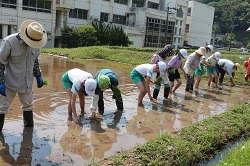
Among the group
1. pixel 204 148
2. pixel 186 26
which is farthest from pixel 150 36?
pixel 204 148

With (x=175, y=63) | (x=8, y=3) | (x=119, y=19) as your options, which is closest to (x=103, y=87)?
(x=175, y=63)

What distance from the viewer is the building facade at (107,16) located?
95.8 ft

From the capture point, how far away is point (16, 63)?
5121mm

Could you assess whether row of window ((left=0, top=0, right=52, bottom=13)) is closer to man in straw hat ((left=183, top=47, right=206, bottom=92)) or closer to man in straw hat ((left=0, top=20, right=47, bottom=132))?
man in straw hat ((left=183, top=47, right=206, bottom=92))

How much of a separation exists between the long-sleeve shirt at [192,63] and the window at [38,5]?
23497 mm

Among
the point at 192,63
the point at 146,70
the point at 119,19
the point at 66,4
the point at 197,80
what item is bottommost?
the point at 197,80

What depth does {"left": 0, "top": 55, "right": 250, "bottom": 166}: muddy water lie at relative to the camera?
4.64m

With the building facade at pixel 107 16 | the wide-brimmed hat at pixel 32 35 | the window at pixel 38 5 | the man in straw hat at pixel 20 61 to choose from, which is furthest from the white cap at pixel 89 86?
the window at pixel 38 5

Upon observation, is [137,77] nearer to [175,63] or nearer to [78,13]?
[175,63]

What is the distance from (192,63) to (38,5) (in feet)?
80.4

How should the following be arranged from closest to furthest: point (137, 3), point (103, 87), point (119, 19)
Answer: point (103, 87), point (119, 19), point (137, 3)

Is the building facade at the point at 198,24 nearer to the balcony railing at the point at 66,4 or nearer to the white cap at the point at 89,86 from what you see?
the balcony railing at the point at 66,4

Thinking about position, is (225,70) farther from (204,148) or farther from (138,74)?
(204,148)

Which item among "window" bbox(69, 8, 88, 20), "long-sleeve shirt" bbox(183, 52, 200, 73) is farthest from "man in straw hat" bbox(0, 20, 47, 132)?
"window" bbox(69, 8, 88, 20)
